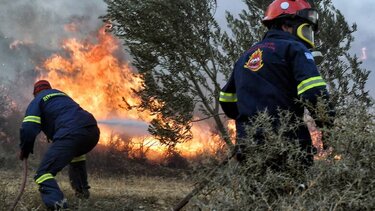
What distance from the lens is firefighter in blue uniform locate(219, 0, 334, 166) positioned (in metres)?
2.85

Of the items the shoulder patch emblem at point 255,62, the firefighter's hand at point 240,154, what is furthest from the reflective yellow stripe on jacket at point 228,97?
the firefighter's hand at point 240,154

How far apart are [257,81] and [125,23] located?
19.5ft

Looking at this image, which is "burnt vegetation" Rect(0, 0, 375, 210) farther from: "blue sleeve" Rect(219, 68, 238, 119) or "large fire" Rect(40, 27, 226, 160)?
"large fire" Rect(40, 27, 226, 160)

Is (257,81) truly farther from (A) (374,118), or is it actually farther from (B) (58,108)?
(B) (58,108)

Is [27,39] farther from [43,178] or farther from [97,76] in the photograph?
[43,178]

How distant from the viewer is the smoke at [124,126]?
Result: 17.2 metres

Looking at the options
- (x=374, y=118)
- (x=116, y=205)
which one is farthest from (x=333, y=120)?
(x=116, y=205)

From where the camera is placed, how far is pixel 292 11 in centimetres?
Answer: 324

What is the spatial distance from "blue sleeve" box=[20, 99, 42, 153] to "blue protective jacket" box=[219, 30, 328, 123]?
85.4 inches

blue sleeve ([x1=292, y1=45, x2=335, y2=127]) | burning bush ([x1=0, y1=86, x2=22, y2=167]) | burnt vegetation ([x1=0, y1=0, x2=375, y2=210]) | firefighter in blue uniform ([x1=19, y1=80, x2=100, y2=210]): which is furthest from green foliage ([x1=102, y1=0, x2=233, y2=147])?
burning bush ([x1=0, y1=86, x2=22, y2=167])

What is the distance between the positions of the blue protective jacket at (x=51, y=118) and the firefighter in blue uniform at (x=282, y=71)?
191 cm

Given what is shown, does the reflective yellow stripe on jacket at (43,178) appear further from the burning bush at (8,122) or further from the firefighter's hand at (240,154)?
the burning bush at (8,122)

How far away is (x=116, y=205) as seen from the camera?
5270mm

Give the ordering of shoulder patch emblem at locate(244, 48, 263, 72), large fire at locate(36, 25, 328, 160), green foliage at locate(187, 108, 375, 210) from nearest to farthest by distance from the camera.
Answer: green foliage at locate(187, 108, 375, 210)
shoulder patch emblem at locate(244, 48, 263, 72)
large fire at locate(36, 25, 328, 160)
